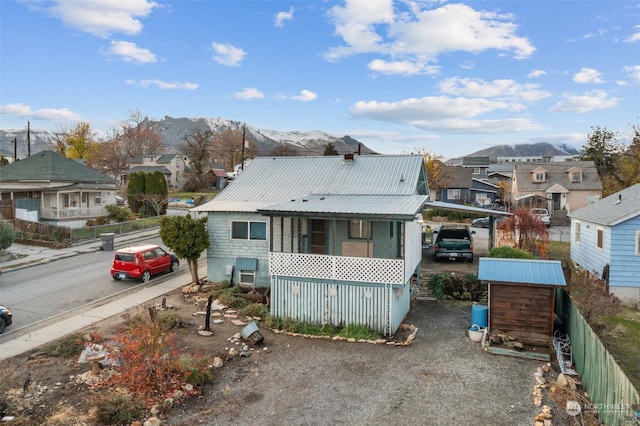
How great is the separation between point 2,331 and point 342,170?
44.9 feet

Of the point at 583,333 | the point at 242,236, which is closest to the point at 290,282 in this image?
the point at 242,236

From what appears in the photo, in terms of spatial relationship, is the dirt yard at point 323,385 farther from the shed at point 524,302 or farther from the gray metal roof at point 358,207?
the gray metal roof at point 358,207

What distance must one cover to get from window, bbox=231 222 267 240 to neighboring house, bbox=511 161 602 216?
120 ft

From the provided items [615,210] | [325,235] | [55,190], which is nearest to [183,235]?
[325,235]

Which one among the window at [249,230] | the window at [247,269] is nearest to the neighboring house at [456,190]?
the window at [249,230]

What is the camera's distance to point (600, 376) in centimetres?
847

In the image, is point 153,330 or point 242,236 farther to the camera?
point 242,236

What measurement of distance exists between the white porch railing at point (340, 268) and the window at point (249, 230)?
3717 mm

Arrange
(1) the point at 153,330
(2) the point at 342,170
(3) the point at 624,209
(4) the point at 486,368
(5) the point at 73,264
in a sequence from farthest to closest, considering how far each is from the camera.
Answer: (5) the point at 73,264 → (2) the point at 342,170 → (3) the point at 624,209 → (4) the point at 486,368 → (1) the point at 153,330

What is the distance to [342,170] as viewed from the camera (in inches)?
766

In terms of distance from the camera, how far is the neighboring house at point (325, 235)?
1345 centimetres

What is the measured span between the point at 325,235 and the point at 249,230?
132 inches

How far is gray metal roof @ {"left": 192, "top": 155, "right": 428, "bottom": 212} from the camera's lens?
17.7 metres

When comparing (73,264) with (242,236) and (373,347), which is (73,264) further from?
(373,347)
